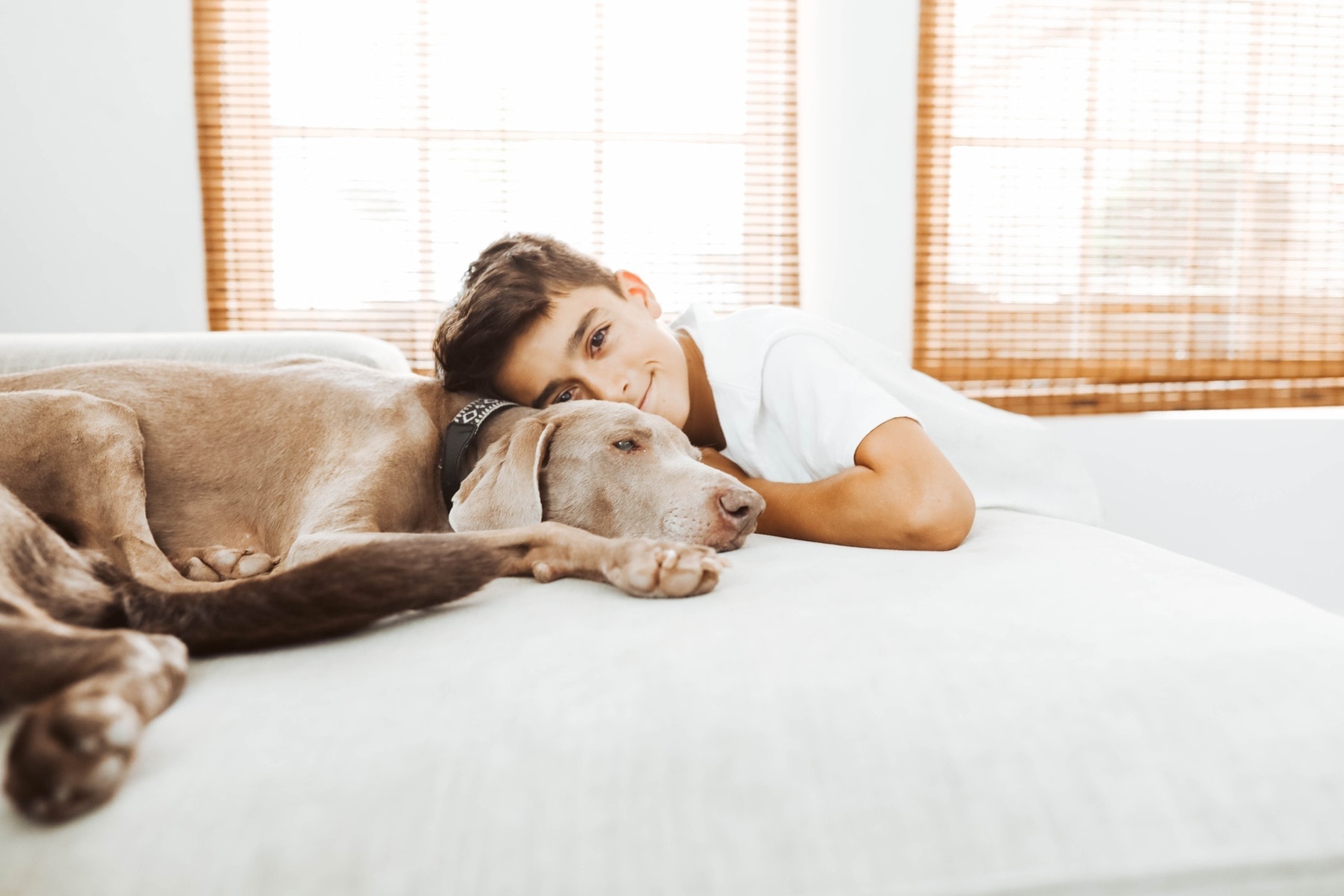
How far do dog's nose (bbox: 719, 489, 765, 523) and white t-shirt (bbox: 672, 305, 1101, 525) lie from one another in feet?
0.72

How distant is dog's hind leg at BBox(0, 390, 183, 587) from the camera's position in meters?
1.15

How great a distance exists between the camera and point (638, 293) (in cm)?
192

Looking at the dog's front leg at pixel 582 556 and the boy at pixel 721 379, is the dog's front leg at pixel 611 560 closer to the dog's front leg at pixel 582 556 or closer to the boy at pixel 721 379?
the dog's front leg at pixel 582 556

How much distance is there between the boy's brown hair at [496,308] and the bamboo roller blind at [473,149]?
1.69 metres

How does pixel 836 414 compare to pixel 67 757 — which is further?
pixel 836 414

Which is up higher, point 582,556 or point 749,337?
point 749,337

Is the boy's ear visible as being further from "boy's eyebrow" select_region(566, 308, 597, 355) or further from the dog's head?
the dog's head

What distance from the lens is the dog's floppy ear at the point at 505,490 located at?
1274 mm

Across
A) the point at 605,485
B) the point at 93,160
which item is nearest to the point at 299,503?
the point at 605,485

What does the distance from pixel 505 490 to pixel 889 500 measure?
1.94 feet

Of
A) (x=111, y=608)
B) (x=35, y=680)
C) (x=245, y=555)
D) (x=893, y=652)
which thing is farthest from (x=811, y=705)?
(x=245, y=555)

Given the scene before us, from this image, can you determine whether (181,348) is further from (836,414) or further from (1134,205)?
(1134,205)

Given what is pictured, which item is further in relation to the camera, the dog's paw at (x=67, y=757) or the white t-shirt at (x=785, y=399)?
the white t-shirt at (x=785, y=399)

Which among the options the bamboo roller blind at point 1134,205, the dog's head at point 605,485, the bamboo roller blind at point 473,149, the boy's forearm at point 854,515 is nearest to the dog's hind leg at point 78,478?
the dog's head at point 605,485
